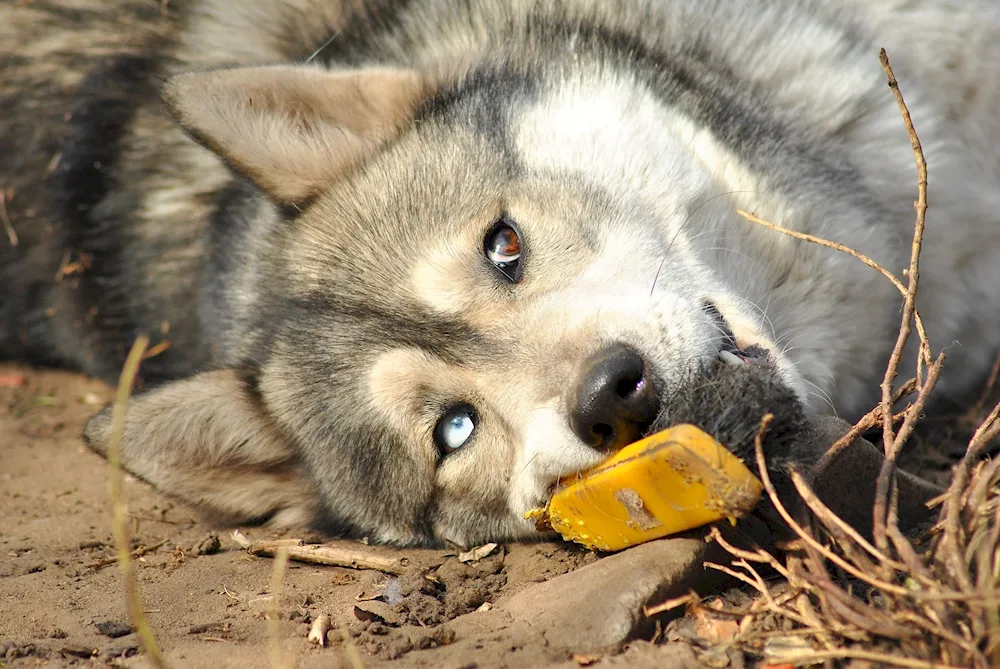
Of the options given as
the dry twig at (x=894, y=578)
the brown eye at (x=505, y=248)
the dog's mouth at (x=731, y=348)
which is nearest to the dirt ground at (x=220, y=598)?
the dry twig at (x=894, y=578)

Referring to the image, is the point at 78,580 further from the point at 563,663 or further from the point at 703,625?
the point at 703,625

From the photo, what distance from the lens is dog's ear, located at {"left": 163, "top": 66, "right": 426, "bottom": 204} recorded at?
264cm

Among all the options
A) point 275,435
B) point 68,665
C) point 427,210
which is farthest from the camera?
point 275,435

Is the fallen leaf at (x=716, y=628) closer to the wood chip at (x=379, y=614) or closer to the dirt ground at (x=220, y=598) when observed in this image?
the dirt ground at (x=220, y=598)

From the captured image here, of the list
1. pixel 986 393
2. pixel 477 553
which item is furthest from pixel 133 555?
pixel 986 393

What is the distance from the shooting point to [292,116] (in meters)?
2.82

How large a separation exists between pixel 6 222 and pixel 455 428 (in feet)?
8.13

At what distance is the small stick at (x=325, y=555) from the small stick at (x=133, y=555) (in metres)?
0.25

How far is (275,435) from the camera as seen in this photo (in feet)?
9.73

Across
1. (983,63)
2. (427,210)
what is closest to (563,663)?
(427,210)

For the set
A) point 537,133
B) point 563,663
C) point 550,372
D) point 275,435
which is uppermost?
point 537,133

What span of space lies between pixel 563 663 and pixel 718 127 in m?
1.58

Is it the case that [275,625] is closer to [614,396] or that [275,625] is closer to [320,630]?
[320,630]

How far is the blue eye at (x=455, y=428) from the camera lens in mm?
2525
